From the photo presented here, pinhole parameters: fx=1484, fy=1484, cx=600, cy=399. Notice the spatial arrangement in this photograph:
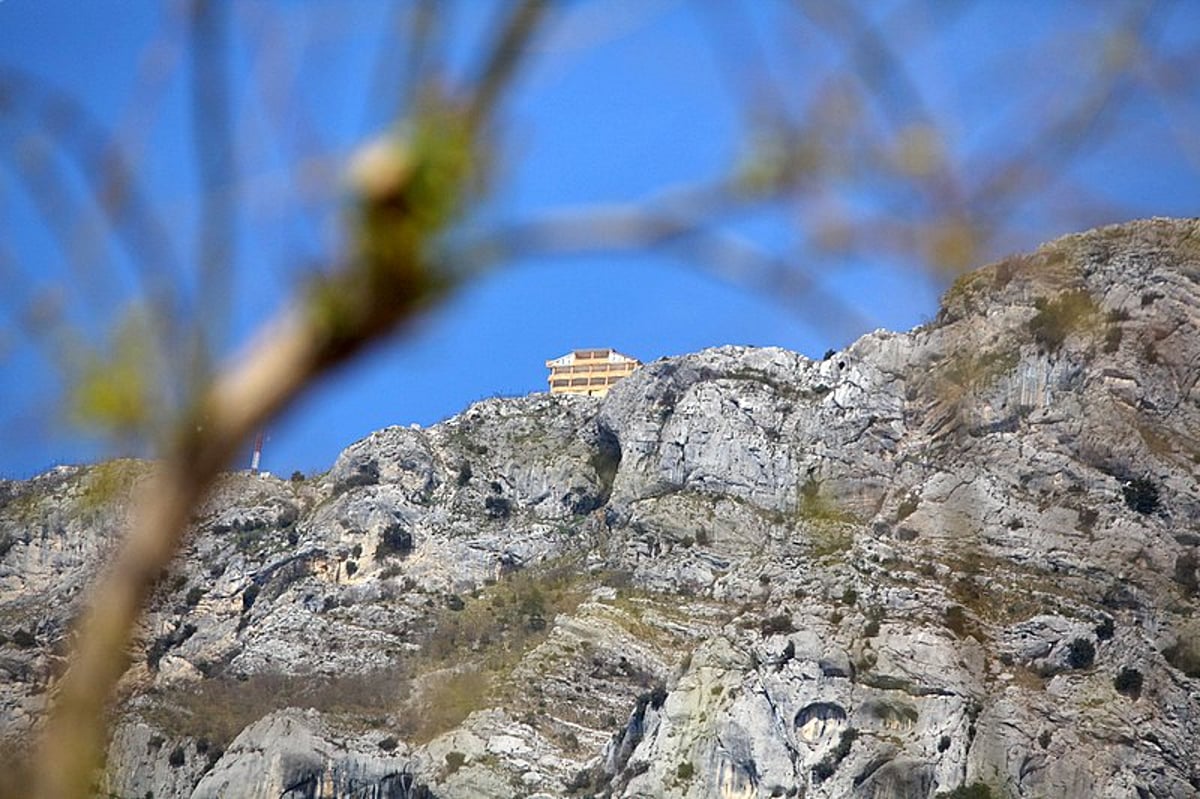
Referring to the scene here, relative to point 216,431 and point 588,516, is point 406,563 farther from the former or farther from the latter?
point 216,431

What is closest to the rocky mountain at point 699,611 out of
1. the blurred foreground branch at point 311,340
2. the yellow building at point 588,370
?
the yellow building at point 588,370

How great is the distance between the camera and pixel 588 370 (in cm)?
8975

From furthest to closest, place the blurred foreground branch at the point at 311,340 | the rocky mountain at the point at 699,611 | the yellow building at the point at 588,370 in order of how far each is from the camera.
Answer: the yellow building at the point at 588,370 → the rocky mountain at the point at 699,611 → the blurred foreground branch at the point at 311,340

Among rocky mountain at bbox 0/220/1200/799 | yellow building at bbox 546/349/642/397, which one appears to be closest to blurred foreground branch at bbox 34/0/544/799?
rocky mountain at bbox 0/220/1200/799

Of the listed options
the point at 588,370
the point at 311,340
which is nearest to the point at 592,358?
the point at 588,370

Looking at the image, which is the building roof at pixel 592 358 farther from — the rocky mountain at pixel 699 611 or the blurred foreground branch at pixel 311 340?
the blurred foreground branch at pixel 311 340

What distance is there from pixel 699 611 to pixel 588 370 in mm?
32836

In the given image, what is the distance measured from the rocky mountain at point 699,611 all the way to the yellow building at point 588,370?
14224mm

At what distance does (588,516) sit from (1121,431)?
25027 mm

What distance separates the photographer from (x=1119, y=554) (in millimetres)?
48156

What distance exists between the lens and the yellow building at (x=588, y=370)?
291ft

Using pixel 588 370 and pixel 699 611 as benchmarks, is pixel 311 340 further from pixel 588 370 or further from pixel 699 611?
pixel 588 370

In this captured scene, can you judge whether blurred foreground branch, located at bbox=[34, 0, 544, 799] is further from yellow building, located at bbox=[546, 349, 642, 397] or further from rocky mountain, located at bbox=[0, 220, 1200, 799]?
yellow building, located at bbox=[546, 349, 642, 397]

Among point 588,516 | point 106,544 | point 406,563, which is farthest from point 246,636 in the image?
point 106,544
